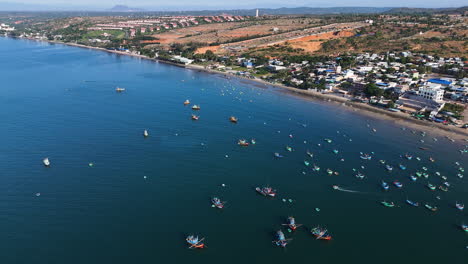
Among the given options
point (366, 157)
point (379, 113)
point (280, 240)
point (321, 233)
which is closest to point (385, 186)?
point (366, 157)

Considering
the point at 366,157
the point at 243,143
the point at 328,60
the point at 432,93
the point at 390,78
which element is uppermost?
the point at 328,60

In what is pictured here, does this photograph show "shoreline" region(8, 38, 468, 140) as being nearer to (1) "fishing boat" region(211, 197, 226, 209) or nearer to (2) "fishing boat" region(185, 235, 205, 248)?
(1) "fishing boat" region(211, 197, 226, 209)

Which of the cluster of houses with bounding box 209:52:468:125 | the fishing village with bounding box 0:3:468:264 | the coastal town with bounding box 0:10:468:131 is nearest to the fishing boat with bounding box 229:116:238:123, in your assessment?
the fishing village with bounding box 0:3:468:264

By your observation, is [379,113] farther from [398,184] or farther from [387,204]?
[387,204]

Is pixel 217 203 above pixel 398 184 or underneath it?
underneath

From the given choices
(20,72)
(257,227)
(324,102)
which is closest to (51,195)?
(257,227)

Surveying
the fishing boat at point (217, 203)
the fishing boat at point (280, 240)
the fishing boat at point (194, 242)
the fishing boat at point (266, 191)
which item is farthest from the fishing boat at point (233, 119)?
the fishing boat at point (194, 242)
